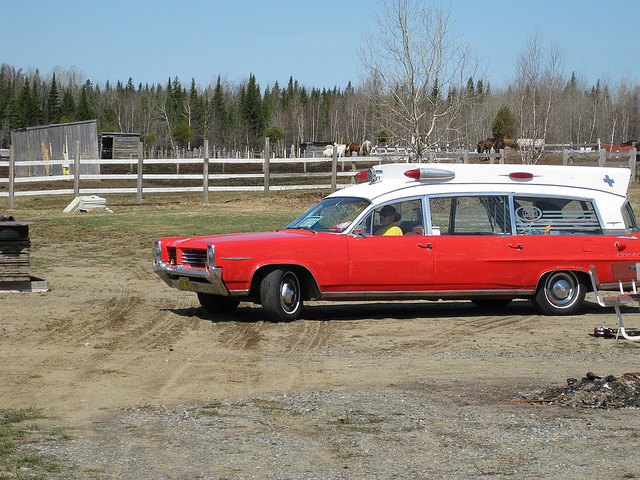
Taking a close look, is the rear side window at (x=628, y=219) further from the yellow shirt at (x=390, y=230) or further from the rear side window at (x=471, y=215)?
the yellow shirt at (x=390, y=230)

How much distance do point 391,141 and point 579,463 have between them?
24328 millimetres

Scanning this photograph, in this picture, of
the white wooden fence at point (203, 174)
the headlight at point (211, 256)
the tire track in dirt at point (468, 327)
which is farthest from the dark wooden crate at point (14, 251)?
the white wooden fence at point (203, 174)

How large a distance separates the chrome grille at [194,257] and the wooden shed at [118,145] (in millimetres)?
58481

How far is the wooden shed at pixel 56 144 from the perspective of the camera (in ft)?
170

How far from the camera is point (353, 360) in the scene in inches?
315

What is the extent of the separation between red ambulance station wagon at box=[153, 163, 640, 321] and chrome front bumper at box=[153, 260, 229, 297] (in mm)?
15

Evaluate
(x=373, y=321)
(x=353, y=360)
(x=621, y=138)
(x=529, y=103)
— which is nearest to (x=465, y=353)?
(x=353, y=360)

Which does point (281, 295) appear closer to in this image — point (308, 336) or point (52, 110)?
point (308, 336)

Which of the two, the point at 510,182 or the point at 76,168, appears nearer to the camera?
the point at 510,182

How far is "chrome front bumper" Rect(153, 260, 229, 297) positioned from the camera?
31.3ft

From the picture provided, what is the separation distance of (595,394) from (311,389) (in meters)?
2.17

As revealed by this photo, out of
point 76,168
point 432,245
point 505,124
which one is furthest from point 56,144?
point 432,245

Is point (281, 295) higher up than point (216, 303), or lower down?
higher up

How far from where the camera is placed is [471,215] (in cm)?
1055
